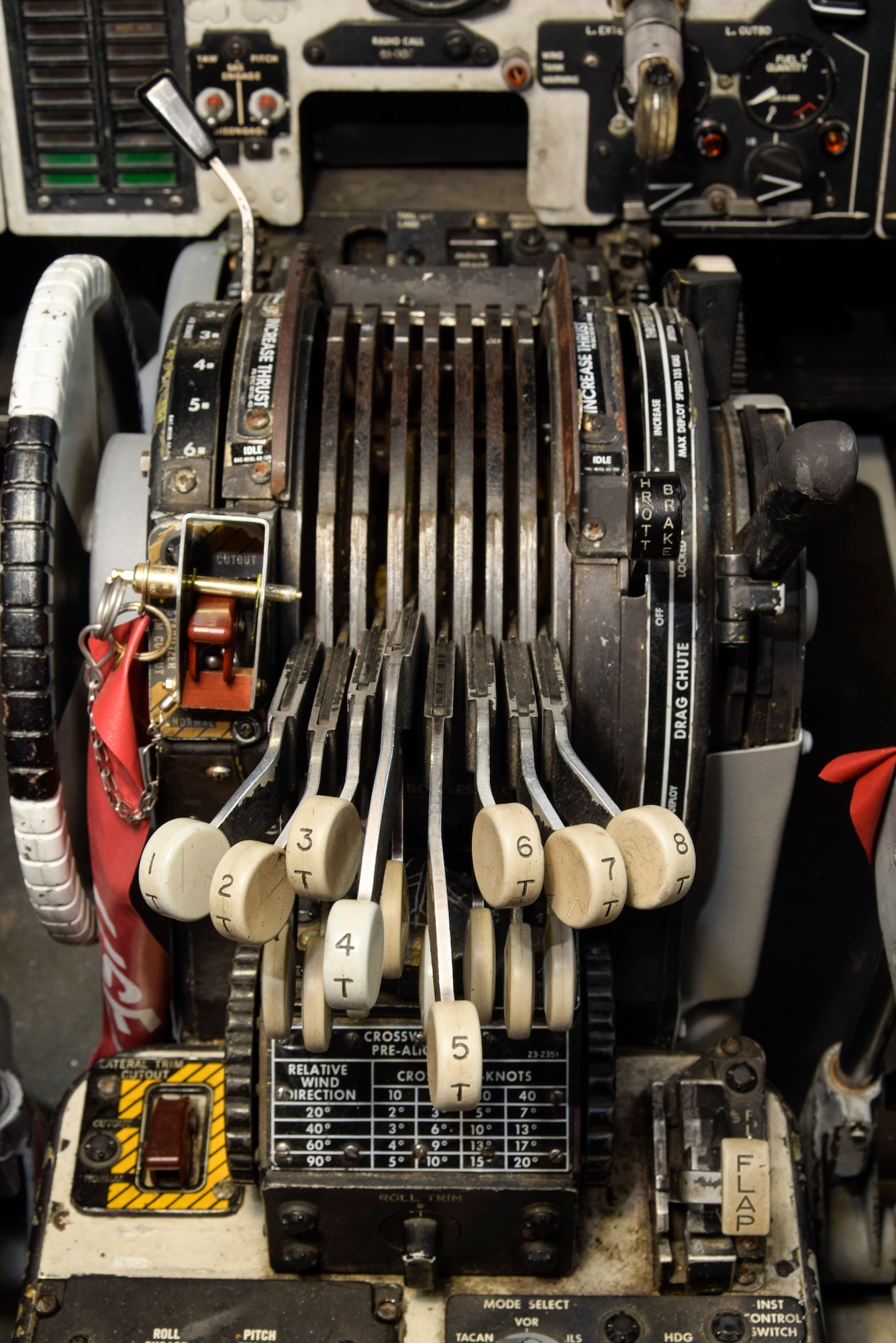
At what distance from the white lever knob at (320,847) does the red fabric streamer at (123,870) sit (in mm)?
557

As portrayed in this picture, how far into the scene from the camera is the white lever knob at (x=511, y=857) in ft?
5.74

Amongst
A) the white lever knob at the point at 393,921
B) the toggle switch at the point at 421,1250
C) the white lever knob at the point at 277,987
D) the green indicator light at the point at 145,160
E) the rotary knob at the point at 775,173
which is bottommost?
the toggle switch at the point at 421,1250

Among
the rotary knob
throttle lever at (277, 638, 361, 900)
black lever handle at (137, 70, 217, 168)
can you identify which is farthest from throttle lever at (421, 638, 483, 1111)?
the rotary knob

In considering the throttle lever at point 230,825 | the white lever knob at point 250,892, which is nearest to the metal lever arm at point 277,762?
the throttle lever at point 230,825

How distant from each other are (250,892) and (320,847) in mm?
102

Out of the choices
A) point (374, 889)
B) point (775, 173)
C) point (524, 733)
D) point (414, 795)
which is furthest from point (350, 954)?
point (775, 173)

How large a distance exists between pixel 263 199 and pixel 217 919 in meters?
2.00

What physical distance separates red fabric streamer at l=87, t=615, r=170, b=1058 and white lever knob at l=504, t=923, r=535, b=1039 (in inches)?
29.0

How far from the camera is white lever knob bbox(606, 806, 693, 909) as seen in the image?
177 cm

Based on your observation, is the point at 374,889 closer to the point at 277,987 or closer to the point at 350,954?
the point at 350,954

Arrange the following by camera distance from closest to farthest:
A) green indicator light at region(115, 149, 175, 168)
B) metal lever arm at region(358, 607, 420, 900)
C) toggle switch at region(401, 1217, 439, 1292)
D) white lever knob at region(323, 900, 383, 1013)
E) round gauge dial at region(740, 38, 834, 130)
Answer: white lever knob at region(323, 900, 383, 1013), metal lever arm at region(358, 607, 420, 900), toggle switch at region(401, 1217, 439, 1292), round gauge dial at region(740, 38, 834, 130), green indicator light at region(115, 149, 175, 168)

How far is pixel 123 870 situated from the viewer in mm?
2398

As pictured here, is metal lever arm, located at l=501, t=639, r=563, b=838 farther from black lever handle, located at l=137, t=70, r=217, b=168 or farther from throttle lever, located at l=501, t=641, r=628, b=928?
black lever handle, located at l=137, t=70, r=217, b=168

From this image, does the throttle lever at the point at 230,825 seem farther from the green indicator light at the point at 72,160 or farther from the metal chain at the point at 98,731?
the green indicator light at the point at 72,160
